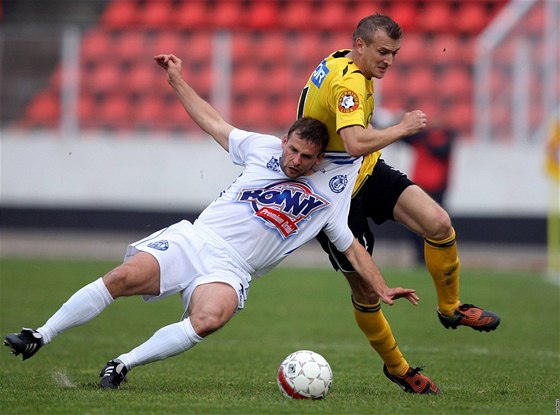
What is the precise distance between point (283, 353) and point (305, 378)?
257 cm

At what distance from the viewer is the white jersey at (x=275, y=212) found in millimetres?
6496

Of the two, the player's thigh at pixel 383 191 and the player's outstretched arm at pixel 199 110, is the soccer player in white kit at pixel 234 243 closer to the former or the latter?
the player's outstretched arm at pixel 199 110

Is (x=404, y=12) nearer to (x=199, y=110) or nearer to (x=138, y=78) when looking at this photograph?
(x=138, y=78)

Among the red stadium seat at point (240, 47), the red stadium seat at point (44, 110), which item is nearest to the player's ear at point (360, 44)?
the red stadium seat at point (240, 47)

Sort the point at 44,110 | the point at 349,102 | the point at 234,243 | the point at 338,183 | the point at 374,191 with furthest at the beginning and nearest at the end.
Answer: the point at 44,110 < the point at 374,191 < the point at 338,183 < the point at 234,243 < the point at 349,102

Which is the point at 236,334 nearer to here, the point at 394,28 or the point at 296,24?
the point at 394,28

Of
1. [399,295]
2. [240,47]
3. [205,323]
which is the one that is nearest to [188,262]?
[205,323]

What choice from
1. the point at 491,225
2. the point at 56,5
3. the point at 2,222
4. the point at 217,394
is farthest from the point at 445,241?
the point at 56,5

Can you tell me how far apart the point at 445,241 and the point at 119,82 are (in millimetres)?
12658

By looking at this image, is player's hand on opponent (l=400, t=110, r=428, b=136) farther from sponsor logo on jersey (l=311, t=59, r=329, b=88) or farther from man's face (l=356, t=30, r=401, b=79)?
sponsor logo on jersey (l=311, t=59, r=329, b=88)

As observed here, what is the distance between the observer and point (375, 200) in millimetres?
7012

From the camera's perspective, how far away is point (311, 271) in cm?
1647

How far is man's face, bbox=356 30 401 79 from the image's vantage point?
6.49m

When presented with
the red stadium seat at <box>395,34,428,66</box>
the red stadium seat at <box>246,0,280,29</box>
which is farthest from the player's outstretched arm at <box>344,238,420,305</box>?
the red stadium seat at <box>246,0,280,29</box>
